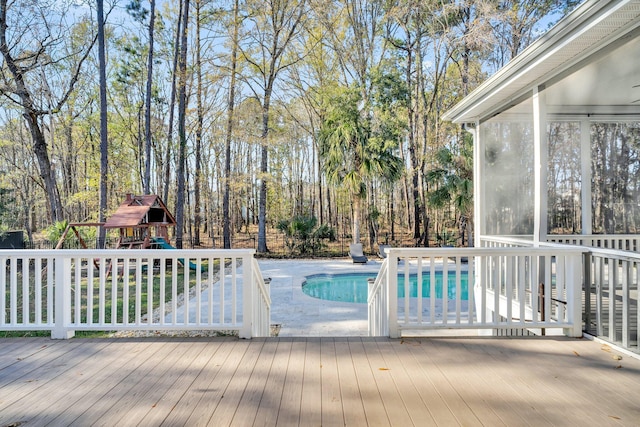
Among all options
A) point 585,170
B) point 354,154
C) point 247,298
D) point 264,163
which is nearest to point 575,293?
point 585,170

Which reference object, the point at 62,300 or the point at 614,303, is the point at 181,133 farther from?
the point at 614,303

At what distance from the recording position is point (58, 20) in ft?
32.7

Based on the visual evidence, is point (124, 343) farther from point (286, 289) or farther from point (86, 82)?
point (86, 82)

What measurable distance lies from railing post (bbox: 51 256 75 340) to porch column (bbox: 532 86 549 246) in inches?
189

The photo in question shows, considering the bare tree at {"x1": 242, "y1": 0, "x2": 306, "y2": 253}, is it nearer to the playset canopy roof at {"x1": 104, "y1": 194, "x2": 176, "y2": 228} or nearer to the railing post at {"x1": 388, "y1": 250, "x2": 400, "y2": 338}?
the playset canopy roof at {"x1": 104, "y1": 194, "x2": 176, "y2": 228}

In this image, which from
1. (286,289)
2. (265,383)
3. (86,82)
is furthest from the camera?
(86,82)

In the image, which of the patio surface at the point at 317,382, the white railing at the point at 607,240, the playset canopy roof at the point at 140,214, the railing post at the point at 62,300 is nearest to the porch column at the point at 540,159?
the white railing at the point at 607,240

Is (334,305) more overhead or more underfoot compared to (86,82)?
more underfoot

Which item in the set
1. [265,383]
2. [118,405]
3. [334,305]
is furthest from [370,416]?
[334,305]

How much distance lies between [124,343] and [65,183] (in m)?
19.2

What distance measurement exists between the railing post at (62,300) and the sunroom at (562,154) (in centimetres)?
465

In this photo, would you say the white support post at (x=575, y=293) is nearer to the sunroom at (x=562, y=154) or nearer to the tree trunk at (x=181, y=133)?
the sunroom at (x=562, y=154)

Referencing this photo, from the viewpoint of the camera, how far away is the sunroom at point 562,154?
12.0 ft

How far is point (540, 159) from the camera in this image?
407cm
